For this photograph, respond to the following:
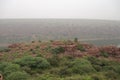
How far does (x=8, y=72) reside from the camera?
23328mm

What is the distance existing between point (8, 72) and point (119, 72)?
9216 mm

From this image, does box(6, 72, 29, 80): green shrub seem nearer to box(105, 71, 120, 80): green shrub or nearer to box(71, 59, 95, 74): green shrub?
box(71, 59, 95, 74): green shrub

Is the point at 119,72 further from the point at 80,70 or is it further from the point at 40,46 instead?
the point at 40,46

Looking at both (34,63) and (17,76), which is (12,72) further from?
(34,63)

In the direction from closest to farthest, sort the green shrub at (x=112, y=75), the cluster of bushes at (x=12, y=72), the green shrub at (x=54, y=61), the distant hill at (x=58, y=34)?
the cluster of bushes at (x=12, y=72), the green shrub at (x=112, y=75), the green shrub at (x=54, y=61), the distant hill at (x=58, y=34)

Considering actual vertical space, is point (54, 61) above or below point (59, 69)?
above

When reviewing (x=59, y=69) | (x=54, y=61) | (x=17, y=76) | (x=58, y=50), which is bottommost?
(x=59, y=69)

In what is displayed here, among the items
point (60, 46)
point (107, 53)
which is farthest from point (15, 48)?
point (107, 53)

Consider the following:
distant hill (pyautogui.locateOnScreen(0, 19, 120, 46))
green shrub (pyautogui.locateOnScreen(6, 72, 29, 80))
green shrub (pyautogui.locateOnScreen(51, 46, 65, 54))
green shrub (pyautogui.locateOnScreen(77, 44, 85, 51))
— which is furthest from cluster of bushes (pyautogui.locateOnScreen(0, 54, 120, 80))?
distant hill (pyautogui.locateOnScreen(0, 19, 120, 46))

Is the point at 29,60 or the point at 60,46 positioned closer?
the point at 29,60

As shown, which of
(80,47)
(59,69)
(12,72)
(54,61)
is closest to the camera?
(12,72)

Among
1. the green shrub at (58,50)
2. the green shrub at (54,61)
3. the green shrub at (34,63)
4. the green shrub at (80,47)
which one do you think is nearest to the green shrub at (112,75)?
the green shrub at (54,61)

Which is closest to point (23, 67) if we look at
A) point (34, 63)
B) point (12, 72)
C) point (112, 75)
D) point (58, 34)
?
point (34, 63)

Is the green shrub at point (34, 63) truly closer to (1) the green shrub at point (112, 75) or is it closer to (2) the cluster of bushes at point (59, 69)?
(2) the cluster of bushes at point (59, 69)
